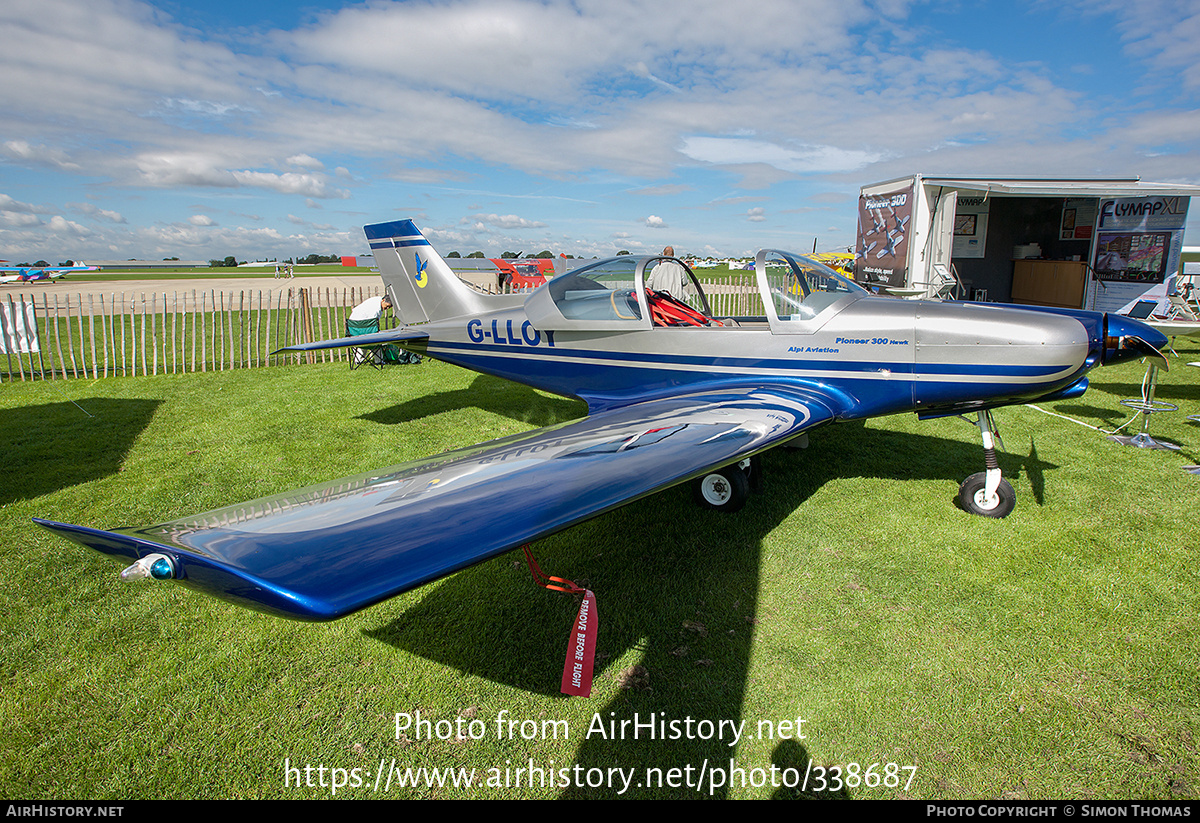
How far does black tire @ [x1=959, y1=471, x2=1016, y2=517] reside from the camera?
420cm

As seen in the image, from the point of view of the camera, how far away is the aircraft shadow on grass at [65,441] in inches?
195

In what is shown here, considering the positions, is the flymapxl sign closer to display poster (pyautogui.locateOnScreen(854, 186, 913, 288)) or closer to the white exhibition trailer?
the white exhibition trailer

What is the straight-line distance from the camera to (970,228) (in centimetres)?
1526

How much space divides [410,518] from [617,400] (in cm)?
336

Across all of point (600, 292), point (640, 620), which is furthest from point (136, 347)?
point (640, 620)

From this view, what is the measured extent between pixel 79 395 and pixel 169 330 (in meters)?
8.33

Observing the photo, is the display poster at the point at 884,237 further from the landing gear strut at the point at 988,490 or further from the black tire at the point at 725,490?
the black tire at the point at 725,490

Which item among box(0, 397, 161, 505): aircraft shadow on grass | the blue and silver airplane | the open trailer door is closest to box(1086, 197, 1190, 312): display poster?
the open trailer door

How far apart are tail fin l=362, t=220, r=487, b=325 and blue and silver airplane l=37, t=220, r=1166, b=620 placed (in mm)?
43

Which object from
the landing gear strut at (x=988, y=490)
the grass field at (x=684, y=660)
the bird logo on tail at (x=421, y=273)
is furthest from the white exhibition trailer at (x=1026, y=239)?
the bird logo on tail at (x=421, y=273)

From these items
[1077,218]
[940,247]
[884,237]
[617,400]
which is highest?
[1077,218]

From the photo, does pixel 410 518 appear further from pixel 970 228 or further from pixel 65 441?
pixel 970 228

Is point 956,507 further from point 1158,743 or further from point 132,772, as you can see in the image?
point 132,772

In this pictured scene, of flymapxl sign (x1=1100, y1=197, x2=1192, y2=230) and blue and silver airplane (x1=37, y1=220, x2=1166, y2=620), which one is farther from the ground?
flymapxl sign (x1=1100, y1=197, x2=1192, y2=230)
